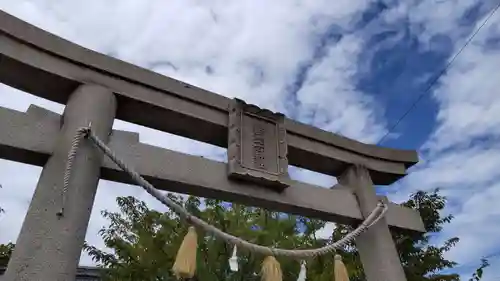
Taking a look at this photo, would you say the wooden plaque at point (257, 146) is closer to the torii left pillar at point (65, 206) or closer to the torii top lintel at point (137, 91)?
the torii top lintel at point (137, 91)

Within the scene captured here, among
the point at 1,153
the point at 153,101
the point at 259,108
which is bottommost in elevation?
the point at 1,153

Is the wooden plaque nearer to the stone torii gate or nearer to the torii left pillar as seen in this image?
the stone torii gate

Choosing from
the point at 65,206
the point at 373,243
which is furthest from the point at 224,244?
the point at 65,206

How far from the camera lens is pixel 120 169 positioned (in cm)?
204

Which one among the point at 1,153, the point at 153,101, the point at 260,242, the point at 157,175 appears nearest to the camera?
the point at 1,153

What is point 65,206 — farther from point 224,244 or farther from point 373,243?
point 224,244

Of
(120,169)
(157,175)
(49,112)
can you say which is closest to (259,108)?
(157,175)

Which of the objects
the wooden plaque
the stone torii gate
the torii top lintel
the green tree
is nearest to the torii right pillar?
the stone torii gate

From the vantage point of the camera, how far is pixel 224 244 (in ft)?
16.4

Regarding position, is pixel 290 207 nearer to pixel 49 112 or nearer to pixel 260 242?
pixel 49 112

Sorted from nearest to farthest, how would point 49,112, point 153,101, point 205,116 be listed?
point 49,112, point 153,101, point 205,116

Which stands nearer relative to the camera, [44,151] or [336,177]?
[44,151]

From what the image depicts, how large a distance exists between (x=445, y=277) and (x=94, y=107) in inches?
240

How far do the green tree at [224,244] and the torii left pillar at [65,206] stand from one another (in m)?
2.93
